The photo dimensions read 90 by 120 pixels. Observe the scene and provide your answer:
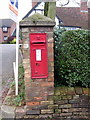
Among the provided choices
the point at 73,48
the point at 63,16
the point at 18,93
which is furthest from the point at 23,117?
the point at 63,16

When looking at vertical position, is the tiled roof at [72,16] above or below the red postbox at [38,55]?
above

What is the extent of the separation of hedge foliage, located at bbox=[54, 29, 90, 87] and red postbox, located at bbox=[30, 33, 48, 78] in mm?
377

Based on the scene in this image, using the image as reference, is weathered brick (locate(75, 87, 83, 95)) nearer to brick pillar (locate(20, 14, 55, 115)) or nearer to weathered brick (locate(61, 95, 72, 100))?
weathered brick (locate(61, 95, 72, 100))

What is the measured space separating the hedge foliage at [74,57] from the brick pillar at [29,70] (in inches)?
11.2

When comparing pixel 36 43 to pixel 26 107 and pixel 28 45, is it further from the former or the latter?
pixel 26 107

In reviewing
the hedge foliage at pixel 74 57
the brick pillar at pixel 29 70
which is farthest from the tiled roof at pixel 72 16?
the brick pillar at pixel 29 70

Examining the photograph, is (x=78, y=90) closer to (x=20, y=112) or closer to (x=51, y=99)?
(x=51, y=99)

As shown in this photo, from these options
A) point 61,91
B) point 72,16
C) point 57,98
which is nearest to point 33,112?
point 57,98

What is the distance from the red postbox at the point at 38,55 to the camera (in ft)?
8.59

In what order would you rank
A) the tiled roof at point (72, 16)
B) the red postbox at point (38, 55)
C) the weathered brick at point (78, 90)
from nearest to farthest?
1. the red postbox at point (38, 55)
2. the weathered brick at point (78, 90)
3. the tiled roof at point (72, 16)

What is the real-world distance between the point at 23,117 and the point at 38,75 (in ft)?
2.67

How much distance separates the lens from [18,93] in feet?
10.4

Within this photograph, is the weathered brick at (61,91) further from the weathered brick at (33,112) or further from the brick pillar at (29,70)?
the weathered brick at (33,112)

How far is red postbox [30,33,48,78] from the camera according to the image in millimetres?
2619
